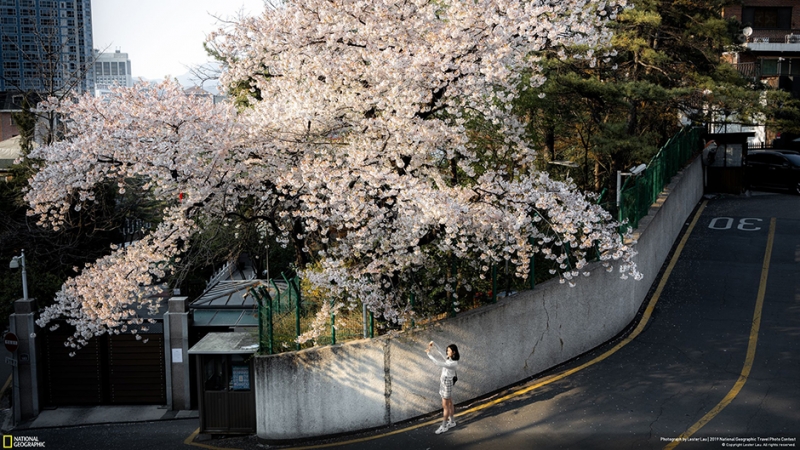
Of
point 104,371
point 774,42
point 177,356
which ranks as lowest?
point 104,371

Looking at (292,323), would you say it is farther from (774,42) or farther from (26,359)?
(774,42)

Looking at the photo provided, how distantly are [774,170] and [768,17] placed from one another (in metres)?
27.2

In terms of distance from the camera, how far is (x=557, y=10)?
13.7 m

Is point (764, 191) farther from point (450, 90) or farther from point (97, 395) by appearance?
point (97, 395)

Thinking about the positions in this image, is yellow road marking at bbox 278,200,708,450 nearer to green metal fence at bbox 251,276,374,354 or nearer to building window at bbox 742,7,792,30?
green metal fence at bbox 251,276,374,354

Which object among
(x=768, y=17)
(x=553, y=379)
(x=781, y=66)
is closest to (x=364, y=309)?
(x=553, y=379)

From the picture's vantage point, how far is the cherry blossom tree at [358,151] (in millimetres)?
12797

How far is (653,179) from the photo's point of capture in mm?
20172

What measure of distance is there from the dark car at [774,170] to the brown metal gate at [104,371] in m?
23.8

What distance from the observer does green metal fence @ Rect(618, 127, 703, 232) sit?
1752 centimetres

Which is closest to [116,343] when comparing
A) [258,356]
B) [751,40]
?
[258,356]

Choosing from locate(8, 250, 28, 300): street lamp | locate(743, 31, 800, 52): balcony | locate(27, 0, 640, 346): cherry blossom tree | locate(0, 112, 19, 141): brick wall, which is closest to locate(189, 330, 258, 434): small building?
locate(27, 0, 640, 346): cherry blossom tree

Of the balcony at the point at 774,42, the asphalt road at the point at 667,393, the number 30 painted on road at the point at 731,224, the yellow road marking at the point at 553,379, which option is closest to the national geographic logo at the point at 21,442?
the asphalt road at the point at 667,393

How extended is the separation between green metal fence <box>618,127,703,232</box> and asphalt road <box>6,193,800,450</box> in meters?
2.11
